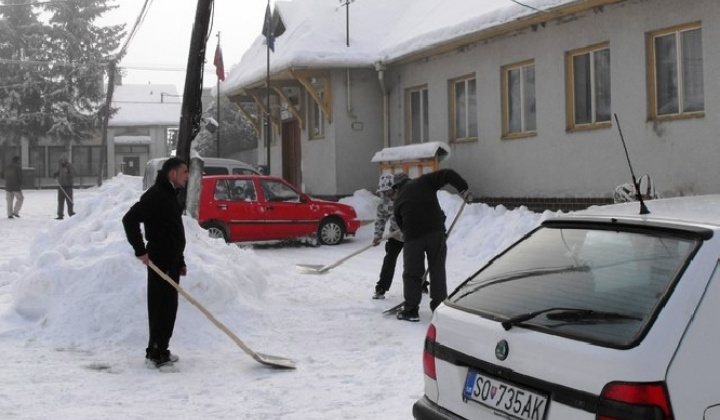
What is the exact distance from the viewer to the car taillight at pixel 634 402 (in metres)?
2.71

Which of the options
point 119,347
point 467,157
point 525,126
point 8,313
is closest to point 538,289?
point 119,347

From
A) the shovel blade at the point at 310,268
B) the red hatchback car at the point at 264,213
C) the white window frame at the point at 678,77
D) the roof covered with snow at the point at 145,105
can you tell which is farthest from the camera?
the roof covered with snow at the point at 145,105

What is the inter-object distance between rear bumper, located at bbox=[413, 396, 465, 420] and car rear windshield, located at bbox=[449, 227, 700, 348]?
452 millimetres

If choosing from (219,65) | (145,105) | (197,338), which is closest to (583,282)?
(197,338)

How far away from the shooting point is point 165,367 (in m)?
6.72

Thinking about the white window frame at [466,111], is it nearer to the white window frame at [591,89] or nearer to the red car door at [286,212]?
the white window frame at [591,89]

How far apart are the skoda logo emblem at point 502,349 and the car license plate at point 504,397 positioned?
0.32 ft

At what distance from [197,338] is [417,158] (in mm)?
10507

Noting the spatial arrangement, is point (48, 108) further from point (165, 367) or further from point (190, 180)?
point (165, 367)

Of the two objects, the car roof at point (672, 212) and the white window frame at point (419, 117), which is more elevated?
the white window frame at point (419, 117)

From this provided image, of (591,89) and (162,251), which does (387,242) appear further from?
(591,89)

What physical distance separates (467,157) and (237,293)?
9.70 meters

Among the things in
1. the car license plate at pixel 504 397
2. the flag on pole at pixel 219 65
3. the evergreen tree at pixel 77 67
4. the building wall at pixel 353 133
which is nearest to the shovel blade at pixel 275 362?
the car license plate at pixel 504 397

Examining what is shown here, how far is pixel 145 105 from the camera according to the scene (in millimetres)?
62406
